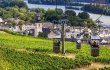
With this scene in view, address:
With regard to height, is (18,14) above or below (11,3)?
above

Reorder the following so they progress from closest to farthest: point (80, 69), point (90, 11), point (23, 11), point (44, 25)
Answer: point (80, 69) < point (44, 25) < point (23, 11) < point (90, 11)

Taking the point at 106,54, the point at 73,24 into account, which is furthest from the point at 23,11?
the point at 106,54

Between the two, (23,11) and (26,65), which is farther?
(23,11)

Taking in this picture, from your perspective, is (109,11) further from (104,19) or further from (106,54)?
(106,54)

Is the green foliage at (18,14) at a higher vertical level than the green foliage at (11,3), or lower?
higher

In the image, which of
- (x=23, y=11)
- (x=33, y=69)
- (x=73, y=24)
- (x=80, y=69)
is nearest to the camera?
(x=33, y=69)

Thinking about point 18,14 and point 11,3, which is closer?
point 18,14

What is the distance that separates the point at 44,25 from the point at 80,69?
57262 mm

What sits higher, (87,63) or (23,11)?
(87,63)

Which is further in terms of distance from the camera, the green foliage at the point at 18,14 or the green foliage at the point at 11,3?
the green foliage at the point at 11,3

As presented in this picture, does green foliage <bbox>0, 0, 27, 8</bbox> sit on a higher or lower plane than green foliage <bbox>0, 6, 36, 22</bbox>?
lower

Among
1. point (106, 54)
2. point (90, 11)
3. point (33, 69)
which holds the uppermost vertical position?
point (33, 69)

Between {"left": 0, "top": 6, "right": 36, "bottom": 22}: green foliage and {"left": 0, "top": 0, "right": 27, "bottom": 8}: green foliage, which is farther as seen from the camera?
{"left": 0, "top": 0, "right": 27, "bottom": 8}: green foliage

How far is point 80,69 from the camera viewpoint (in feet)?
57.9
